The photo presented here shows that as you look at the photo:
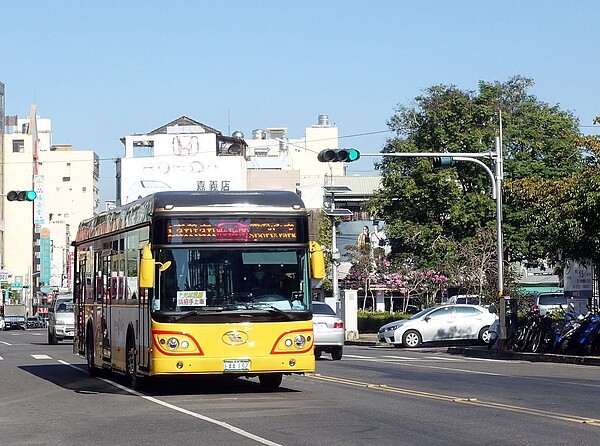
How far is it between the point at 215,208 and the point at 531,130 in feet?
157

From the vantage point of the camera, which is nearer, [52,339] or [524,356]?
[524,356]

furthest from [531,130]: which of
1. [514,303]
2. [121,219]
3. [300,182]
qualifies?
[300,182]

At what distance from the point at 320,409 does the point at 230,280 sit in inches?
112

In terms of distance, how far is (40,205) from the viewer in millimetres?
150375

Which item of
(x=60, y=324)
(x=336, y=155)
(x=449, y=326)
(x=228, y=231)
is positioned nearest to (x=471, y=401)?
(x=228, y=231)

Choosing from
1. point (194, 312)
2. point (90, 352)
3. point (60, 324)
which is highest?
point (194, 312)

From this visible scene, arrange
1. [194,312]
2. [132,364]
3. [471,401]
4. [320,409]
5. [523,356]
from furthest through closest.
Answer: [523,356], [132,364], [194,312], [471,401], [320,409]

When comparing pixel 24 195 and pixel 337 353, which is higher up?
pixel 24 195

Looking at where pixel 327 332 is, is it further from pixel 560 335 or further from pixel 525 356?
pixel 560 335

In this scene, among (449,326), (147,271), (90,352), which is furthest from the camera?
(449,326)

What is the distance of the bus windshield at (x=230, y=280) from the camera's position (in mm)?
18375

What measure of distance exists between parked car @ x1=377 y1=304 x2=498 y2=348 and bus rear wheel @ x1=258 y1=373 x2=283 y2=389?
2084 centimetres

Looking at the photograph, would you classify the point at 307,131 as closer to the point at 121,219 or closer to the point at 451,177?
the point at 451,177

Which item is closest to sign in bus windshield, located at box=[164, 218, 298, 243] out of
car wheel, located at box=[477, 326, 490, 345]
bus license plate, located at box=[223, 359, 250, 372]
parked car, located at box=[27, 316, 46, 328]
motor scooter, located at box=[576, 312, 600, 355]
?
bus license plate, located at box=[223, 359, 250, 372]
